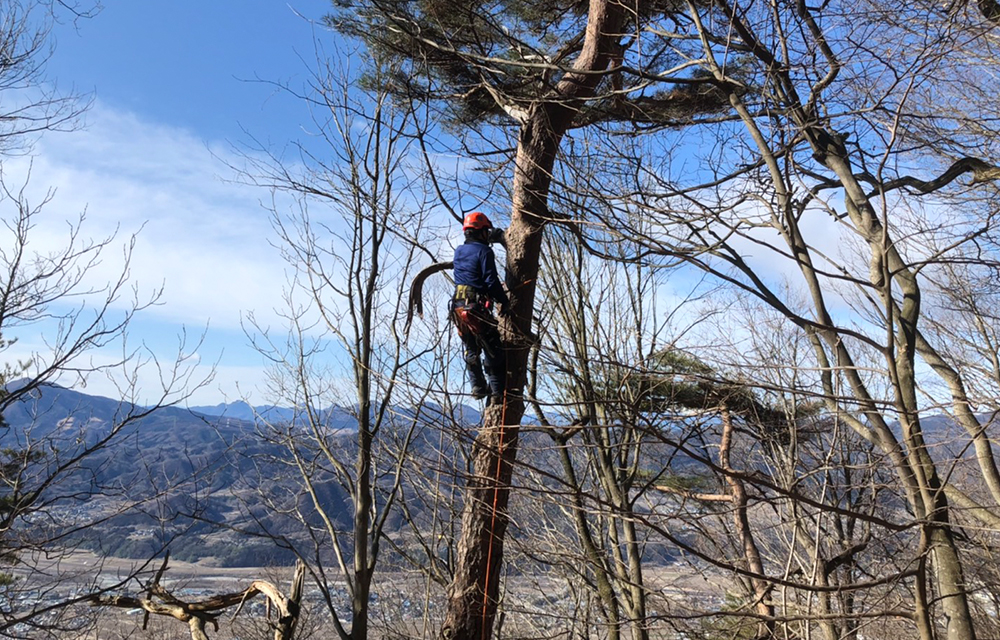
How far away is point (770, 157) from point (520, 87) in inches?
94.6

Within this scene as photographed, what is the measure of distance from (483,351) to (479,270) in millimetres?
498

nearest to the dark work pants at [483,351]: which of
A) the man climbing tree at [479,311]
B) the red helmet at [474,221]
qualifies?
the man climbing tree at [479,311]

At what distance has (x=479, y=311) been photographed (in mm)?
3775

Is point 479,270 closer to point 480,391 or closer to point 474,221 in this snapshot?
point 474,221

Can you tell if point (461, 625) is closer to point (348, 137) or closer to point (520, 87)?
point (520, 87)

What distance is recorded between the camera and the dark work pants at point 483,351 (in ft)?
12.1

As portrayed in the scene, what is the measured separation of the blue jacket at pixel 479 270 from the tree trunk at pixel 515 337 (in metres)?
0.11

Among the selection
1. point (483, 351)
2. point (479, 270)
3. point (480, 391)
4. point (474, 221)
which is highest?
point (474, 221)

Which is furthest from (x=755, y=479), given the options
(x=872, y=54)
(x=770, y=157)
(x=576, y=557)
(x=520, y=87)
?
(x=520, y=87)

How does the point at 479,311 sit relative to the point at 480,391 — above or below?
above

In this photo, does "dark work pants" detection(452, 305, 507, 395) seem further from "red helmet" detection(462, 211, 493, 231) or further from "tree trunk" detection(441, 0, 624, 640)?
"red helmet" detection(462, 211, 493, 231)

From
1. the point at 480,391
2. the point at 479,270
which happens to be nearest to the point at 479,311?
the point at 479,270

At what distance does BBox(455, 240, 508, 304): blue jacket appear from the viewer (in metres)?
3.72

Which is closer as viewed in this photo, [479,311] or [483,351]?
[479,311]
